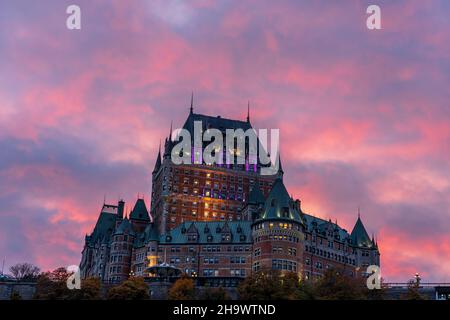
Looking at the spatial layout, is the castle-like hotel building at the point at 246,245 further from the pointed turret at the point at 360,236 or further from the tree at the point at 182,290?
the tree at the point at 182,290

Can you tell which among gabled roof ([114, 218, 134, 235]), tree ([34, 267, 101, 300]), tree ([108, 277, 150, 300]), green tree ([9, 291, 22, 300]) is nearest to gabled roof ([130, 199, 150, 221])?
gabled roof ([114, 218, 134, 235])

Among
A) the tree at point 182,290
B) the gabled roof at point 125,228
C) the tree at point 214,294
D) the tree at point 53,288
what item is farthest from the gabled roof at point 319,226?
the tree at point 53,288

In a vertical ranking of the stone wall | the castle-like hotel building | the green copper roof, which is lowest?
the stone wall

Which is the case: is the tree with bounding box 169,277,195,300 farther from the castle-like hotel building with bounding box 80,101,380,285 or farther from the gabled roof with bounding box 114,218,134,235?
the gabled roof with bounding box 114,218,134,235

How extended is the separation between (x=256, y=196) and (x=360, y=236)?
2951cm

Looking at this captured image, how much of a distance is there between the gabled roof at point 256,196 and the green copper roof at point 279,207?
25576 millimetres

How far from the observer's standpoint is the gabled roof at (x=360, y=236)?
600 ft

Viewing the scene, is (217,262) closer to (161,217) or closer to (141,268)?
(141,268)

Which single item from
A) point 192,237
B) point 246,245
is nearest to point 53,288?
point 192,237

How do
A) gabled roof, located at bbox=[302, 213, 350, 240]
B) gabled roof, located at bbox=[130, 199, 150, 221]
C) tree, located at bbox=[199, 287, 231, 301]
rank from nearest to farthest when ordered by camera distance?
tree, located at bbox=[199, 287, 231, 301] < gabled roof, located at bbox=[302, 213, 350, 240] < gabled roof, located at bbox=[130, 199, 150, 221]

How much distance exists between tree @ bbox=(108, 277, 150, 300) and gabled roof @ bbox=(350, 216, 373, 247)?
3038 inches

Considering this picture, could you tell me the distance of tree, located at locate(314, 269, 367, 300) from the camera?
113 metres
